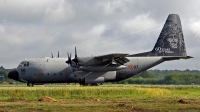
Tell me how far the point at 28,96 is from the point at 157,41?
19623 millimetres

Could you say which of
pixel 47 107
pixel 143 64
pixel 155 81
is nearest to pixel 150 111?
pixel 47 107

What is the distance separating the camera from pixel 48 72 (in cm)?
4197

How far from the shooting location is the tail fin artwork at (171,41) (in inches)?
1769

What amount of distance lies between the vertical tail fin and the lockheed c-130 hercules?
128mm

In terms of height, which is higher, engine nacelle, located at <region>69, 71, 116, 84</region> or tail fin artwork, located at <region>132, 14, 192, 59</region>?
tail fin artwork, located at <region>132, 14, 192, 59</region>

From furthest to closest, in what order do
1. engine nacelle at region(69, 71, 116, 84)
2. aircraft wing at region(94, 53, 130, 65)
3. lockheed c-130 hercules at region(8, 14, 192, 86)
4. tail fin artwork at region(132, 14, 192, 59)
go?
tail fin artwork at region(132, 14, 192, 59), engine nacelle at region(69, 71, 116, 84), lockheed c-130 hercules at region(8, 14, 192, 86), aircraft wing at region(94, 53, 130, 65)

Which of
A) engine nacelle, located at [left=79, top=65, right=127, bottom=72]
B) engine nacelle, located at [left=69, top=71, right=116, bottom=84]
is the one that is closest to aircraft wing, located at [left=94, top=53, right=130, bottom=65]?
engine nacelle, located at [left=79, top=65, right=127, bottom=72]

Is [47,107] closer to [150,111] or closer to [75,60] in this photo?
[150,111]

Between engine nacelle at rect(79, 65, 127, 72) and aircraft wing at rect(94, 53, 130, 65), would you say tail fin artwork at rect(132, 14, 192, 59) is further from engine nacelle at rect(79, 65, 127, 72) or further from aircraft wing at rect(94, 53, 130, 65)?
engine nacelle at rect(79, 65, 127, 72)

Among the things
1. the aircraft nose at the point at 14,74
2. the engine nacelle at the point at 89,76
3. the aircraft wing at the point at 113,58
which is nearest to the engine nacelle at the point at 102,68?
the aircraft wing at the point at 113,58

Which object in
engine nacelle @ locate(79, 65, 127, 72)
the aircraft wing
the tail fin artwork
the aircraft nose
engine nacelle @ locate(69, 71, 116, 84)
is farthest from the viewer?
the tail fin artwork

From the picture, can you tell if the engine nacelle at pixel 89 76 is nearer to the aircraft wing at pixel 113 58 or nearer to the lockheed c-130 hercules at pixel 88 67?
the lockheed c-130 hercules at pixel 88 67

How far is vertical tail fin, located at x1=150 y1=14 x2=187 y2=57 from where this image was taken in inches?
1772

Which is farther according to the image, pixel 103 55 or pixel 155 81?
pixel 155 81
